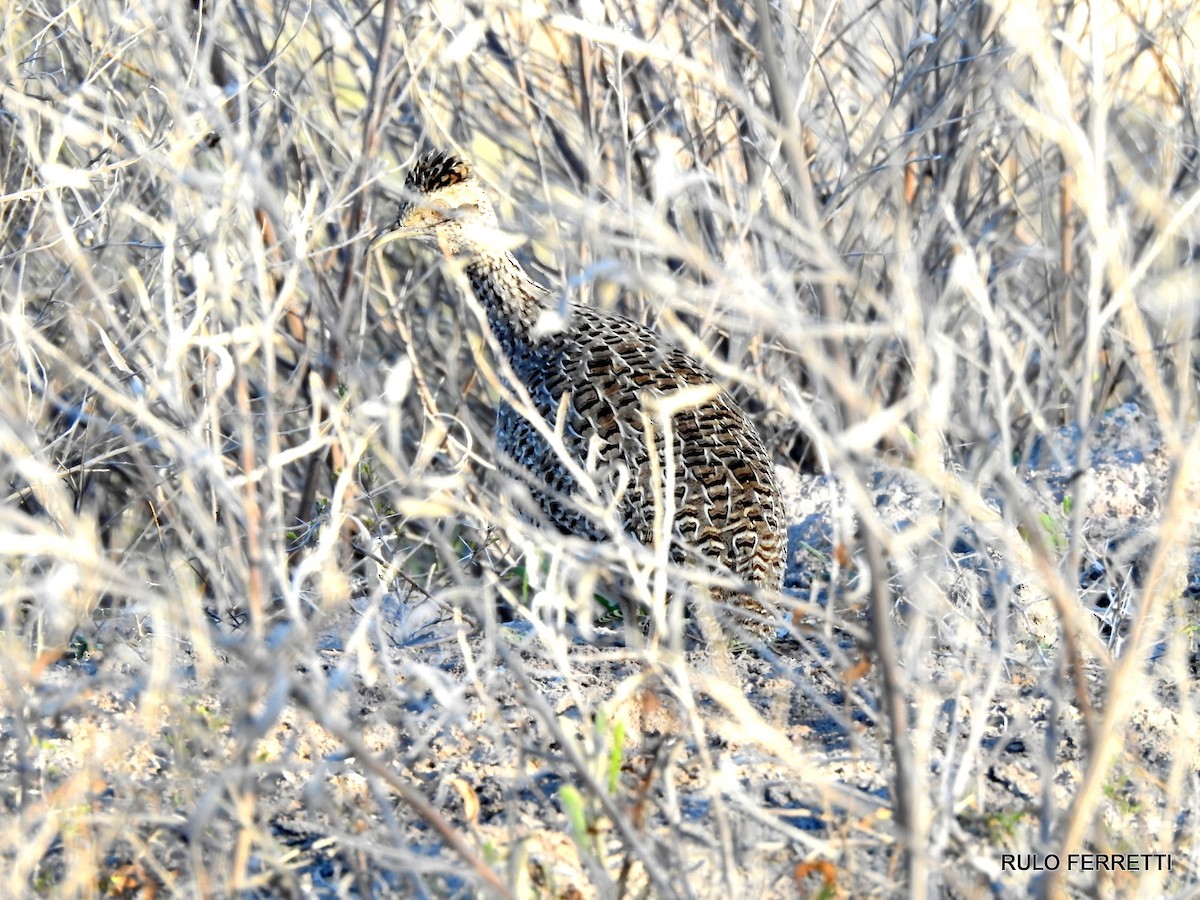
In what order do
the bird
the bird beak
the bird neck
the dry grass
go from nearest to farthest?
the dry grass → the bird → the bird beak → the bird neck

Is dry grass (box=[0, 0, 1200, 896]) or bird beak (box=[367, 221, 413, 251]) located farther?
bird beak (box=[367, 221, 413, 251])

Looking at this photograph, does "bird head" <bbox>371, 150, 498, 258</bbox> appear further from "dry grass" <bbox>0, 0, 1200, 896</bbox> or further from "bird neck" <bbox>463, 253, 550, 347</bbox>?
"dry grass" <bbox>0, 0, 1200, 896</bbox>

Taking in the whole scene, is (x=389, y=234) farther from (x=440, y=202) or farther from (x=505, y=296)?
(x=505, y=296)

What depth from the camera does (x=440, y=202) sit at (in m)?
5.34

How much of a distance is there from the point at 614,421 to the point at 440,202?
4.03 ft

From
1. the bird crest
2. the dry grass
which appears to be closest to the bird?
the bird crest

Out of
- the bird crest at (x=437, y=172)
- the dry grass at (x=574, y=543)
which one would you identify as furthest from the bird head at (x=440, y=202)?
the dry grass at (x=574, y=543)

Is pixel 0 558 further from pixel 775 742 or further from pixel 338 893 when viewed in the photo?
pixel 775 742

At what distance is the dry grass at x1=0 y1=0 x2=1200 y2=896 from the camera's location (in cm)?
235

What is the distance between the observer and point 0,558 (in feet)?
12.4

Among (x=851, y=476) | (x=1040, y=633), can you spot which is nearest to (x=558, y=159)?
(x=1040, y=633)

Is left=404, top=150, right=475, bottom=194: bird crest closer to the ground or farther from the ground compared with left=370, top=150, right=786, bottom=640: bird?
farther from the ground

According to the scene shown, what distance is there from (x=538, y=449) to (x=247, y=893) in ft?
7.50

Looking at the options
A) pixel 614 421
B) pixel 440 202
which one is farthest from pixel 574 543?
pixel 440 202
